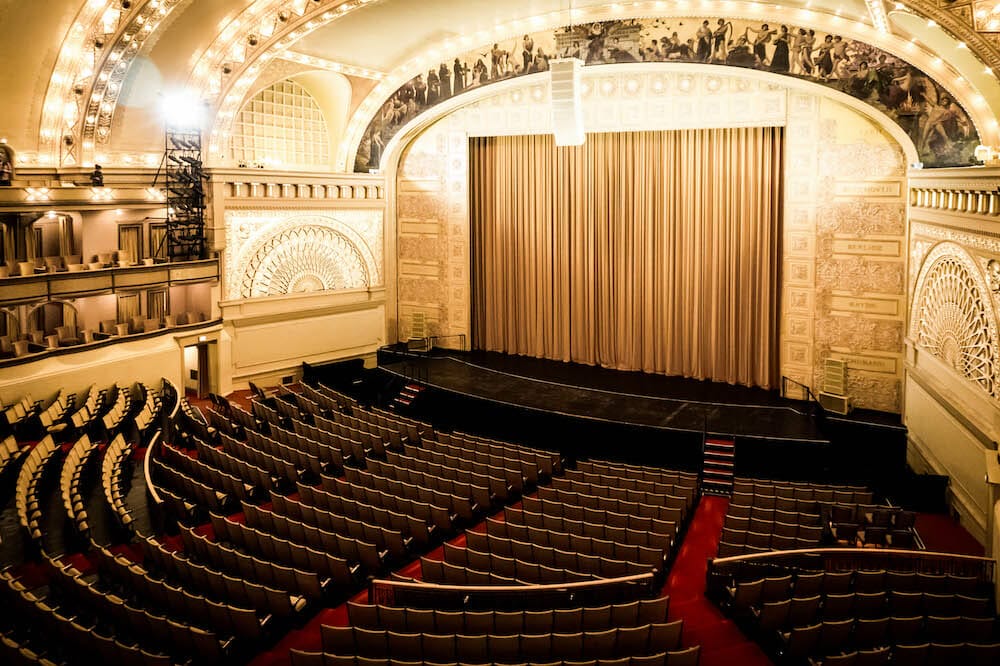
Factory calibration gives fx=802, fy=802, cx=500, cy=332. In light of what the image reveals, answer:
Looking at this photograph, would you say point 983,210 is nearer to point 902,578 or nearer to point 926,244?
point 926,244

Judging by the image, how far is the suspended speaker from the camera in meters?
10.7

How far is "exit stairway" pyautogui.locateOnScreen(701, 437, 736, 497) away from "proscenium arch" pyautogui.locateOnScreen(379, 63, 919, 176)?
5250 millimetres

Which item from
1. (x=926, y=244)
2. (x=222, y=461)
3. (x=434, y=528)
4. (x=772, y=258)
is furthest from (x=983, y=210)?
(x=222, y=461)

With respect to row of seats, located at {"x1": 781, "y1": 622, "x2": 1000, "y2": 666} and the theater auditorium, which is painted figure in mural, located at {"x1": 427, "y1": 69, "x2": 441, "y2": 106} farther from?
row of seats, located at {"x1": 781, "y1": 622, "x2": 1000, "y2": 666}

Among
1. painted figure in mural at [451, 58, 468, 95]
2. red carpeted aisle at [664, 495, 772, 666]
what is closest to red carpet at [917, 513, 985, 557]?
red carpeted aisle at [664, 495, 772, 666]

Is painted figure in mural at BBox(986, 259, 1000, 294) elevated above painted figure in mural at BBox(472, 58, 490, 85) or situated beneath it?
situated beneath

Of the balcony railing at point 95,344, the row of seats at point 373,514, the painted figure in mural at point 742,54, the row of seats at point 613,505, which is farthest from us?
the painted figure in mural at point 742,54

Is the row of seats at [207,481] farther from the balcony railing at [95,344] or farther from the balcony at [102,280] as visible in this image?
the balcony at [102,280]

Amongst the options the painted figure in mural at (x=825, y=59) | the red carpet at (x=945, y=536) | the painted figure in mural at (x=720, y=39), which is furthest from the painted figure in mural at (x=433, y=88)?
the red carpet at (x=945, y=536)

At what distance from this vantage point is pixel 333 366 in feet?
54.7

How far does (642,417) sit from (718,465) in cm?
154

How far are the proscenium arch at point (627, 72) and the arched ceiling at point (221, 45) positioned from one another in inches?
36.4

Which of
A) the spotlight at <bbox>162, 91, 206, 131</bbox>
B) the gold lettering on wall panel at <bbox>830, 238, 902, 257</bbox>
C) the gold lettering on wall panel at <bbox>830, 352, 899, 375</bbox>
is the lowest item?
the gold lettering on wall panel at <bbox>830, 352, 899, 375</bbox>

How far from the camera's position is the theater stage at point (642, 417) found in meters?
11.5
